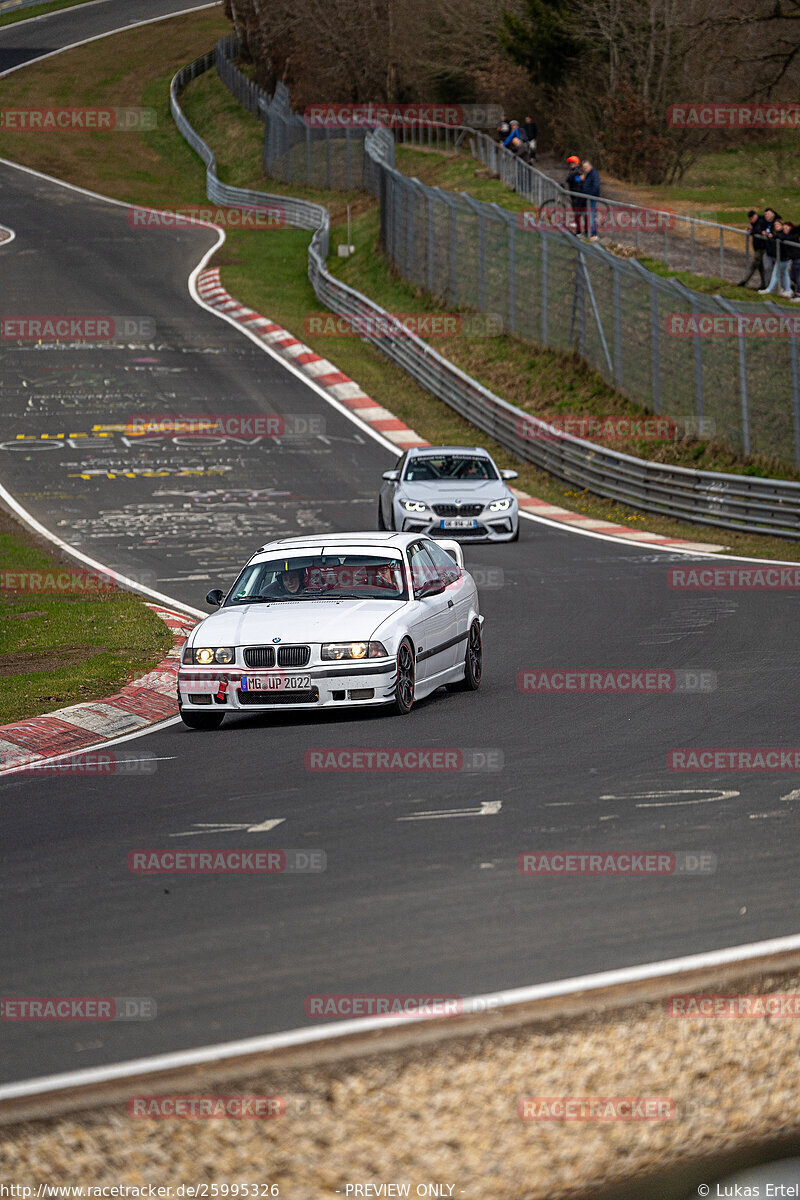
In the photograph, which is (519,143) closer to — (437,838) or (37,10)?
(437,838)

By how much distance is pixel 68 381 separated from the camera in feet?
121

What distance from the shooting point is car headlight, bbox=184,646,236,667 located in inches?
465

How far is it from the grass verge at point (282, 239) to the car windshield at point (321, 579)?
10.8m

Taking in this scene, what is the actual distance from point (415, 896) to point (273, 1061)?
223cm

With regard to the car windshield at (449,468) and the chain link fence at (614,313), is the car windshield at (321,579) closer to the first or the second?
the car windshield at (449,468)

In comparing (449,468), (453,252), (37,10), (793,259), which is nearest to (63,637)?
(449,468)

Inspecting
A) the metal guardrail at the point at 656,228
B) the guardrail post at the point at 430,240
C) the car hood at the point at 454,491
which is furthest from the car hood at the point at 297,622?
the guardrail post at the point at 430,240

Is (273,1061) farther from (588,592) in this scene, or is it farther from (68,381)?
(68,381)

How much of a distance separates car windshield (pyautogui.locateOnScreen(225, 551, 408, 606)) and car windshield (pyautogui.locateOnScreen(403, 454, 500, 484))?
11.6 metres

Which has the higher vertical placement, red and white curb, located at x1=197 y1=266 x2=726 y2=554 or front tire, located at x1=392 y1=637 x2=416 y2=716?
front tire, located at x1=392 y1=637 x2=416 y2=716

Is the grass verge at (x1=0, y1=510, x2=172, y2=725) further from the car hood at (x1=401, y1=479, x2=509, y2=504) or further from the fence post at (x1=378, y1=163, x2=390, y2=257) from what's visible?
the fence post at (x1=378, y1=163, x2=390, y2=257)

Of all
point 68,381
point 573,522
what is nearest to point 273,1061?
point 573,522

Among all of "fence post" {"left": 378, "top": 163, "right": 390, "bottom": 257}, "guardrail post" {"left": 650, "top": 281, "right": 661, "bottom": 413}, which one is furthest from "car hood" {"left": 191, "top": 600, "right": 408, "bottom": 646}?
"fence post" {"left": 378, "top": 163, "right": 390, "bottom": 257}

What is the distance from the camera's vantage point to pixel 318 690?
11.7 metres
